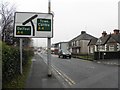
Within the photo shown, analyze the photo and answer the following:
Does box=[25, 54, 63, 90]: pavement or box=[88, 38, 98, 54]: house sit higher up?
box=[88, 38, 98, 54]: house

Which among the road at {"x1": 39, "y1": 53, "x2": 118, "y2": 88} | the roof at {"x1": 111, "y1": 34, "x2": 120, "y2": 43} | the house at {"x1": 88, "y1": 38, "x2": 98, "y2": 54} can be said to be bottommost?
the road at {"x1": 39, "y1": 53, "x2": 118, "y2": 88}

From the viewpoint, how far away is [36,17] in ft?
51.3

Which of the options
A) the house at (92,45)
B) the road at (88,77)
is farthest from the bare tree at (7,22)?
the house at (92,45)

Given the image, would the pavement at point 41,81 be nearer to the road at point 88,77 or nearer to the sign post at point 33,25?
the road at point 88,77

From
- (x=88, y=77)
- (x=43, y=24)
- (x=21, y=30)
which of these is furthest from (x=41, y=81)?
(x=43, y=24)

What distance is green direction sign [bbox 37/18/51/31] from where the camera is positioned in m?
15.6

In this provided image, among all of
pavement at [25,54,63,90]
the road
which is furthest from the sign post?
the road

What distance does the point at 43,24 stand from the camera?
619 inches

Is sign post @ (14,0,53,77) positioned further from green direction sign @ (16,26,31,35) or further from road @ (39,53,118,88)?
road @ (39,53,118,88)

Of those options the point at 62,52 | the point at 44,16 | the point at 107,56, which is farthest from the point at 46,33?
the point at 62,52

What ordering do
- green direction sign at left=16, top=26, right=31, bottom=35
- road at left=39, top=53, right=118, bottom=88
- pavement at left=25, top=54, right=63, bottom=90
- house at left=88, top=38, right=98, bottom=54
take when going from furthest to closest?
house at left=88, top=38, right=98, bottom=54
green direction sign at left=16, top=26, right=31, bottom=35
road at left=39, top=53, right=118, bottom=88
pavement at left=25, top=54, right=63, bottom=90

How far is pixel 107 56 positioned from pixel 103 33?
3301 cm

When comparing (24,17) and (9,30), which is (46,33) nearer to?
(24,17)

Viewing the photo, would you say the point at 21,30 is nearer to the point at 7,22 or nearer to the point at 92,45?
the point at 7,22
